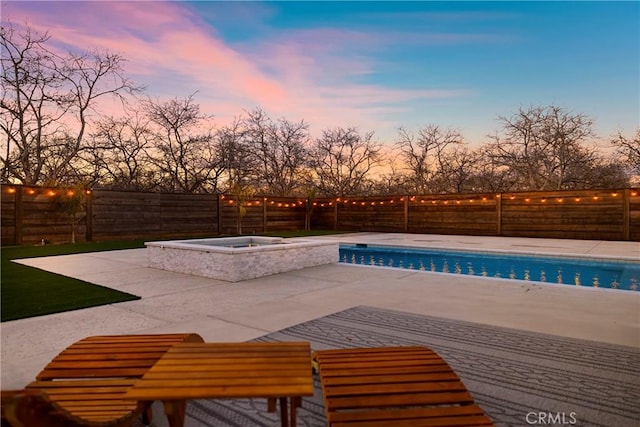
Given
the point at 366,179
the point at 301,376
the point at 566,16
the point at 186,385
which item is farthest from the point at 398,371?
the point at 366,179

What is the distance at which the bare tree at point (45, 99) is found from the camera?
46.7ft

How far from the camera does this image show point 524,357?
113 inches

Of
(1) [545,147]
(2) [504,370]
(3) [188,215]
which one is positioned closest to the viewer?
(2) [504,370]

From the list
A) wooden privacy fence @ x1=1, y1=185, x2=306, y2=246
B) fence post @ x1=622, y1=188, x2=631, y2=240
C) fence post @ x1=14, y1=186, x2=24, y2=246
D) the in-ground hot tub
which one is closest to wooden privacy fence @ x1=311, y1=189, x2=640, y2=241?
fence post @ x1=622, y1=188, x2=631, y2=240

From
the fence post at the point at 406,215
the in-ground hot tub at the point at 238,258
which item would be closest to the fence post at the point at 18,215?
the in-ground hot tub at the point at 238,258

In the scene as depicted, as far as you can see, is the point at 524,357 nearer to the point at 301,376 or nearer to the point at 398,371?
the point at 398,371

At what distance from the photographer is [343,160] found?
24.9m

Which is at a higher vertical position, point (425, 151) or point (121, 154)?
point (425, 151)

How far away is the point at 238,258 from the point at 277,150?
A: 17.9 metres

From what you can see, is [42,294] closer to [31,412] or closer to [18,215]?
[31,412]

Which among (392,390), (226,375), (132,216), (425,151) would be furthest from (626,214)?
(132,216)

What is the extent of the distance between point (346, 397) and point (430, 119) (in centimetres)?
2227

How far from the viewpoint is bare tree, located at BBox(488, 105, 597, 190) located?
62.1 ft

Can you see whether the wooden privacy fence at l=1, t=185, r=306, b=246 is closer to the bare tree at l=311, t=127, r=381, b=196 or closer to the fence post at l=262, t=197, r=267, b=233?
the fence post at l=262, t=197, r=267, b=233
